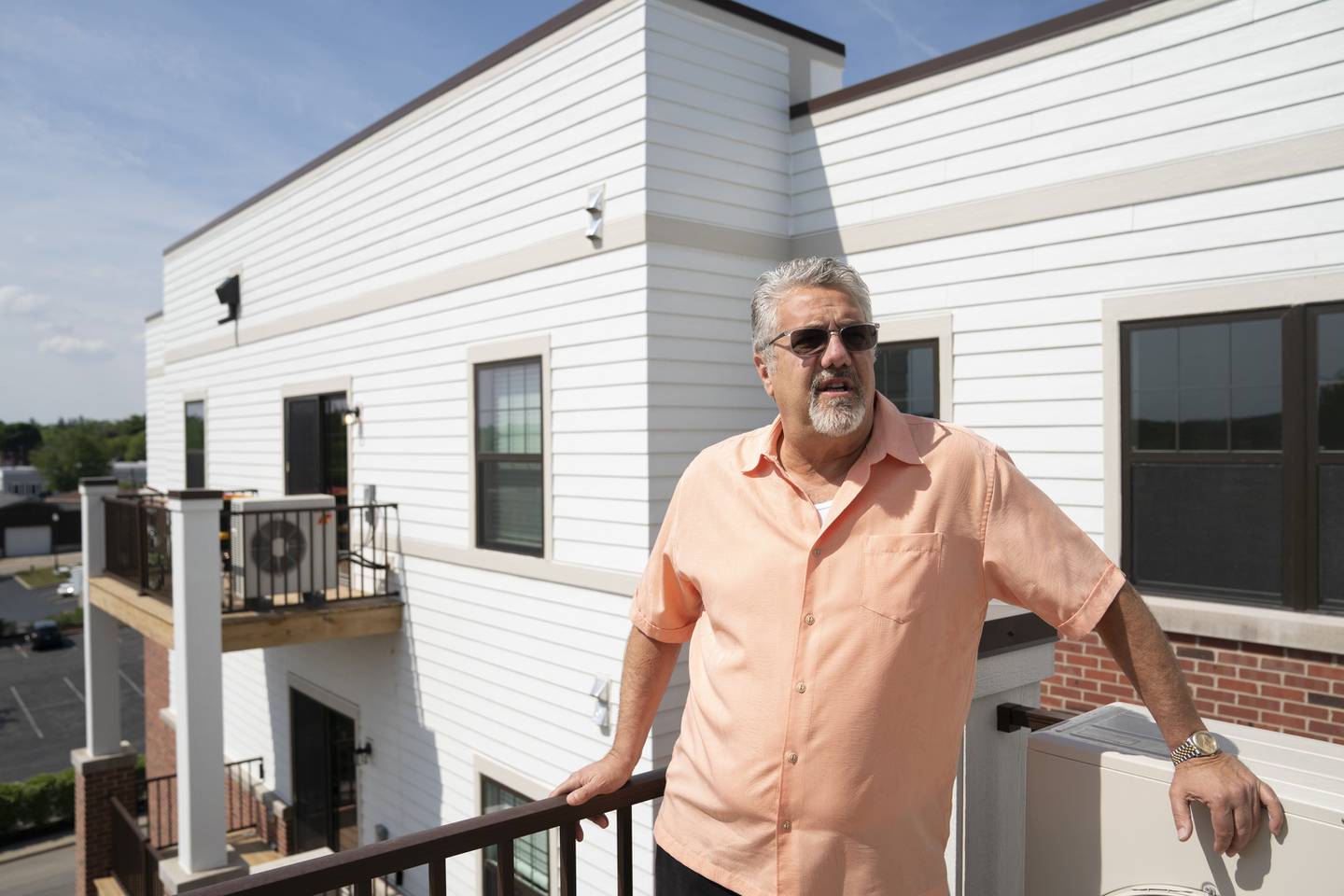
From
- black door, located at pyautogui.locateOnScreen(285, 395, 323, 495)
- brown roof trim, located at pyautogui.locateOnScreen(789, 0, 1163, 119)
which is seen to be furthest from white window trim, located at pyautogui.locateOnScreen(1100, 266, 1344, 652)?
black door, located at pyautogui.locateOnScreen(285, 395, 323, 495)

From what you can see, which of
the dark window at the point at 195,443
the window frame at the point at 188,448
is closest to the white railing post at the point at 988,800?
the window frame at the point at 188,448

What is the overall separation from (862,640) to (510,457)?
19.4 feet

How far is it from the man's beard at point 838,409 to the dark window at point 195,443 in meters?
13.3

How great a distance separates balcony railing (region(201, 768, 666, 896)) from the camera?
5.52 ft

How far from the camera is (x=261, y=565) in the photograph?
802cm

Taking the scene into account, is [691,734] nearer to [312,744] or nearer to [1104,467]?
[1104,467]

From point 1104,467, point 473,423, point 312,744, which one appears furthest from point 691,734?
point 312,744

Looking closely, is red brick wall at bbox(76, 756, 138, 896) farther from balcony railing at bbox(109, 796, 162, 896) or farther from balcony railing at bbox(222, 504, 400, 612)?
balcony railing at bbox(222, 504, 400, 612)

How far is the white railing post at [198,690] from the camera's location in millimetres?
7191

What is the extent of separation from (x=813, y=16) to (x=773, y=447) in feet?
20.5

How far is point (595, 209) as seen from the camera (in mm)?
6320

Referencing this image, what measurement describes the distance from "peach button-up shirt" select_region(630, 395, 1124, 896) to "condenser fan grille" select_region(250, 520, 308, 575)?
7.16 m

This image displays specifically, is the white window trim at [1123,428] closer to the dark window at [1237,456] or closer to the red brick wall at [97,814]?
the dark window at [1237,456]

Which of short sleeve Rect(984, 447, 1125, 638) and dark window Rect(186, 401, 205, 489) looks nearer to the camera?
short sleeve Rect(984, 447, 1125, 638)
